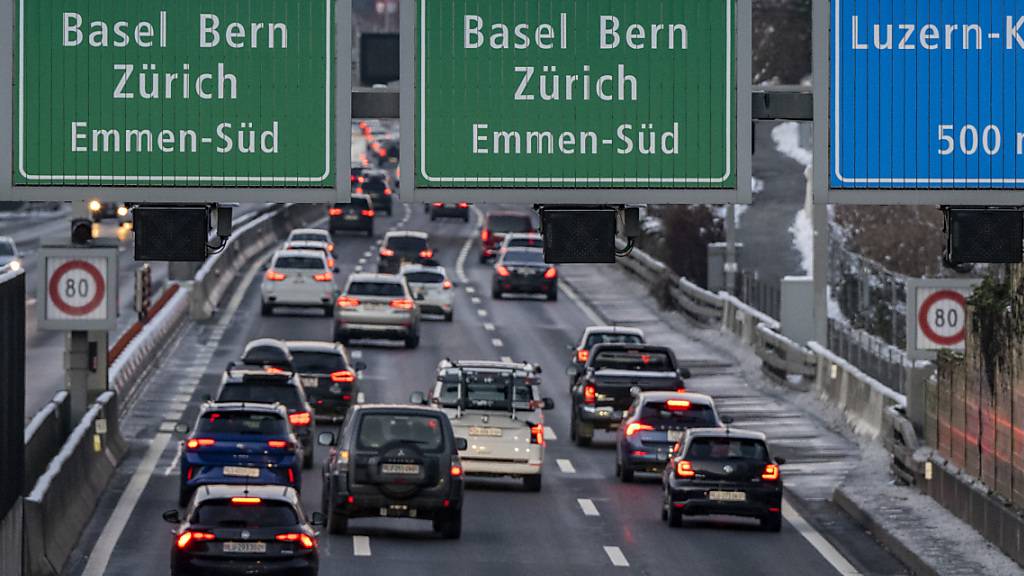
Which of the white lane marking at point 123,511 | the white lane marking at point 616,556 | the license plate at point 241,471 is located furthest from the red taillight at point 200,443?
the white lane marking at point 616,556

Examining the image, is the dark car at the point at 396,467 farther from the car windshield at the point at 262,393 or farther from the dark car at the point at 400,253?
the dark car at the point at 400,253

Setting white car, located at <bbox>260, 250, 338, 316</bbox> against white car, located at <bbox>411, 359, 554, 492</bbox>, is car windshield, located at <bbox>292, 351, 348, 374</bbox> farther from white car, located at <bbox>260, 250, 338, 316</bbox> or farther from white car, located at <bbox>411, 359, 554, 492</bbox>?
white car, located at <bbox>260, 250, 338, 316</bbox>

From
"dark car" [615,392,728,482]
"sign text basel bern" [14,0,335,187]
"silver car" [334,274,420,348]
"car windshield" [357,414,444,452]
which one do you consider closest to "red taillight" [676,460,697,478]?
"car windshield" [357,414,444,452]

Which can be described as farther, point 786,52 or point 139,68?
point 786,52

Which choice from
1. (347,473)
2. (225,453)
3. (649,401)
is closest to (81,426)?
(225,453)

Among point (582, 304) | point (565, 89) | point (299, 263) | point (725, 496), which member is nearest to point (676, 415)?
point (725, 496)

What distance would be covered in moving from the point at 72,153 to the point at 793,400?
119 ft

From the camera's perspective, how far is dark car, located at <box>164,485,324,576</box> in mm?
27062

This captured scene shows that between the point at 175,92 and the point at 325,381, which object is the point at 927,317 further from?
the point at 175,92

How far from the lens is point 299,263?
218 feet

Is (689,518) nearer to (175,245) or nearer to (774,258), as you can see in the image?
(175,245)

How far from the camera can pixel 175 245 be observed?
62.6ft

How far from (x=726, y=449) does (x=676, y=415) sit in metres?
4.87

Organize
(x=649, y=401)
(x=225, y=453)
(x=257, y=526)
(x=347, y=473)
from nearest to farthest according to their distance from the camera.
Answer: (x=257, y=526), (x=347, y=473), (x=225, y=453), (x=649, y=401)
